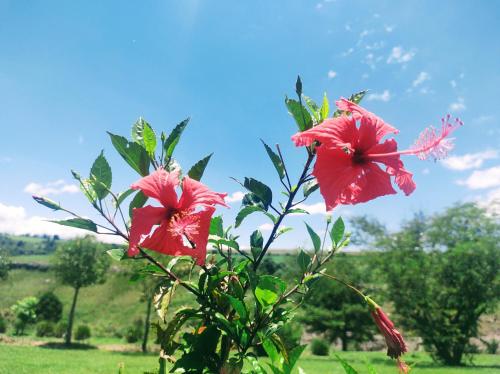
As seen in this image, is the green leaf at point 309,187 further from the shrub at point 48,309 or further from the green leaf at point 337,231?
the shrub at point 48,309

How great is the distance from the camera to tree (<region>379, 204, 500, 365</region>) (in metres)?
13.9

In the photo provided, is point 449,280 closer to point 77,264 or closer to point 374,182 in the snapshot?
point 77,264

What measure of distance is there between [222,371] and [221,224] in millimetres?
356

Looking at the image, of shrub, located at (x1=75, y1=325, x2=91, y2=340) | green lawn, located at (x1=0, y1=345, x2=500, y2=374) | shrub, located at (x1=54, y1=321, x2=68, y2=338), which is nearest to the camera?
green lawn, located at (x1=0, y1=345, x2=500, y2=374)

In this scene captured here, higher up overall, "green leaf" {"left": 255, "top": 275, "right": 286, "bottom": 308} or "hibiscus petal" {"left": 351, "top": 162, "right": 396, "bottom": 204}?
"hibiscus petal" {"left": 351, "top": 162, "right": 396, "bottom": 204}

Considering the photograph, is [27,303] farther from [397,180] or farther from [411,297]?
[397,180]

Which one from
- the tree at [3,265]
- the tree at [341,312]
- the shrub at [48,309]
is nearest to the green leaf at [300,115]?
the tree at [341,312]

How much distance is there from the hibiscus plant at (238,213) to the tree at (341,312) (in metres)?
19.7

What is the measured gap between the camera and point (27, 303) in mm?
19344

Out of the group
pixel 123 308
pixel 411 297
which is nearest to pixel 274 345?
pixel 411 297

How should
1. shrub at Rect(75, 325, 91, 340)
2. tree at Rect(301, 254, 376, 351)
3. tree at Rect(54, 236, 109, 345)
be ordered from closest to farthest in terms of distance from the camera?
tree at Rect(54, 236, 109, 345)
shrub at Rect(75, 325, 91, 340)
tree at Rect(301, 254, 376, 351)

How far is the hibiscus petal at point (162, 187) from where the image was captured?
2.36 ft

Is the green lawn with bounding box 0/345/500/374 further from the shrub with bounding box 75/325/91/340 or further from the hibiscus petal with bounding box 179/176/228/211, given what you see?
the hibiscus petal with bounding box 179/176/228/211

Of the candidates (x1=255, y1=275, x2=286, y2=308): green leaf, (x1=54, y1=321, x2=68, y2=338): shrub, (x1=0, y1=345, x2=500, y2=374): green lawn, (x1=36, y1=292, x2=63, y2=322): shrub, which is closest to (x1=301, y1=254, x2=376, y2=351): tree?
(x1=0, y1=345, x2=500, y2=374): green lawn
